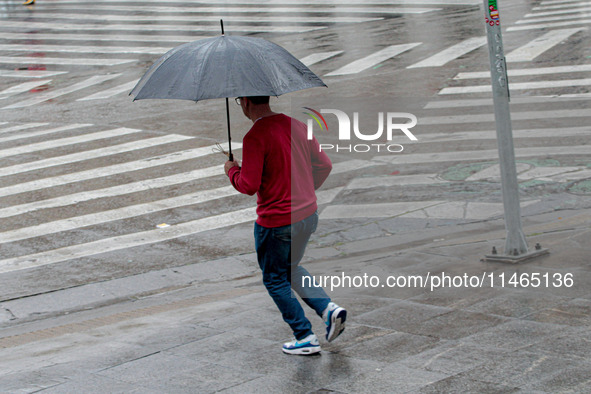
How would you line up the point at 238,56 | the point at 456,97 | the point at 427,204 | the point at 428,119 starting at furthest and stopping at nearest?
the point at 456,97
the point at 428,119
the point at 427,204
the point at 238,56

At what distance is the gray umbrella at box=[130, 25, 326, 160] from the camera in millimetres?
4742

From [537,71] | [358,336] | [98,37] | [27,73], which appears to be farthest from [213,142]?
[98,37]

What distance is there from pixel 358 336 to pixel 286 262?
2.59ft

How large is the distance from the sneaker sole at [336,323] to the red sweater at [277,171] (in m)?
0.64

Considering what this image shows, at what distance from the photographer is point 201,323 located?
614cm

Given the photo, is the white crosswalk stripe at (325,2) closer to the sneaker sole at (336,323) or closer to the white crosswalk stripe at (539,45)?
the white crosswalk stripe at (539,45)

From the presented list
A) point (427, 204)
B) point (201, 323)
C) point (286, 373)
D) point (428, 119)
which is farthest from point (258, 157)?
point (428, 119)

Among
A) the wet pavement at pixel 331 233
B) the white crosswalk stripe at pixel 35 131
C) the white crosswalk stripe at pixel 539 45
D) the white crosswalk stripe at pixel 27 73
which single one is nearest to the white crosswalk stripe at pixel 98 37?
the wet pavement at pixel 331 233

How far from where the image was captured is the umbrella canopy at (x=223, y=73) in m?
4.74

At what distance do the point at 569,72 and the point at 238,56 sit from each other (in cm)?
1384

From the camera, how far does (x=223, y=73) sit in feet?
15.7

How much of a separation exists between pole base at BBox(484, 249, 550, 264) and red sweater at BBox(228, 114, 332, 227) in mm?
2668

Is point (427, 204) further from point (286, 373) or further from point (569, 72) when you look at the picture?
point (569, 72)

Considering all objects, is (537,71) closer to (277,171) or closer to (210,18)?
(277,171)
